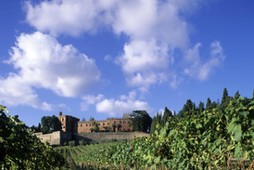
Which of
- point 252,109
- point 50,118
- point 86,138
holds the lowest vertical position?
point 252,109

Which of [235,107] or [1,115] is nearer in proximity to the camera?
[1,115]

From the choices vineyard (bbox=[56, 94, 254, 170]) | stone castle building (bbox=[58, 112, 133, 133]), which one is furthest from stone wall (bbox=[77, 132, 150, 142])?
A: vineyard (bbox=[56, 94, 254, 170])

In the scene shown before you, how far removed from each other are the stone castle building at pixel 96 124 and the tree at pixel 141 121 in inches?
229

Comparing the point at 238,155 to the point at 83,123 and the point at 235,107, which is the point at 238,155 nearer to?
the point at 235,107

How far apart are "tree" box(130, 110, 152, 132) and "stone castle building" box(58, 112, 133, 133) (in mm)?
5805

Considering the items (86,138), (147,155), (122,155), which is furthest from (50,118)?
(147,155)

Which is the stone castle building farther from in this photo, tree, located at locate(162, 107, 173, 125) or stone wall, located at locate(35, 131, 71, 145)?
tree, located at locate(162, 107, 173, 125)

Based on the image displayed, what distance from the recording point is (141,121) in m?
116

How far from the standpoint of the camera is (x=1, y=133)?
2902 mm

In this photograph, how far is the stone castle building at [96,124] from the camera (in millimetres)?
124562

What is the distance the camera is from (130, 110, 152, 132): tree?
377ft

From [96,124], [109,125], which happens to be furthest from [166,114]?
[96,124]

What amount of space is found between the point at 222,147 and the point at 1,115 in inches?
192

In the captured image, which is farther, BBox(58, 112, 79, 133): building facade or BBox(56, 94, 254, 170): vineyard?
BBox(58, 112, 79, 133): building facade
